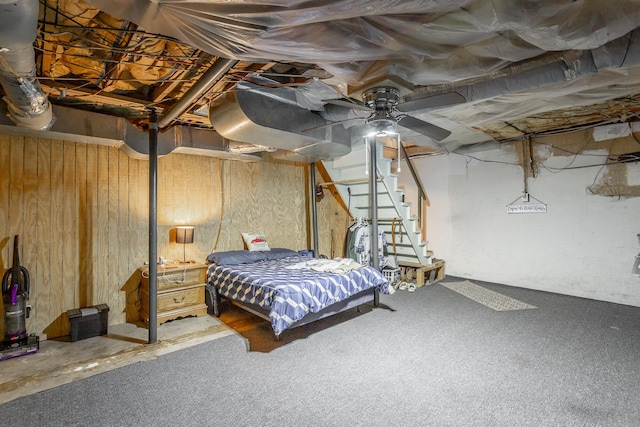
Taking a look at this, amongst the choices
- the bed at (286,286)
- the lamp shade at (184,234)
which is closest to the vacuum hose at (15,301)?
the lamp shade at (184,234)

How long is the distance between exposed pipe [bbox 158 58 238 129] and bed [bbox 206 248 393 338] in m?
1.76

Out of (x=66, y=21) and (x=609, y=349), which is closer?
(x=66, y=21)

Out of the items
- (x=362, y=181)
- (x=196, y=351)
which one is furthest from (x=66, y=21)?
(x=362, y=181)

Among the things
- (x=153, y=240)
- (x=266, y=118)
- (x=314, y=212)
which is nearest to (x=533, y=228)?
(x=314, y=212)

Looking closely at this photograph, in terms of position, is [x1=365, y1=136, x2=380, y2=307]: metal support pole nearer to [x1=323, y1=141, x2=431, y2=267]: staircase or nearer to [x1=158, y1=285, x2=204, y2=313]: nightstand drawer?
[x1=323, y1=141, x2=431, y2=267]: staircase

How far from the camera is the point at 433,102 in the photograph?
2.03 m

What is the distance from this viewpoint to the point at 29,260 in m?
3.19

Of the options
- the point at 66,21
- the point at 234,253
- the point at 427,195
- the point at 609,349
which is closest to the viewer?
the point at 66,21

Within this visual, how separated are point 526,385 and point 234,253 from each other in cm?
333

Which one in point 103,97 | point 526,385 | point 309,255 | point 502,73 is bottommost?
point 526,385

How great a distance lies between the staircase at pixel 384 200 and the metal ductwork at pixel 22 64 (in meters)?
3.61

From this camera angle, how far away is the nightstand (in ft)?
11.7

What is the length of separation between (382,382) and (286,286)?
45.4 inches

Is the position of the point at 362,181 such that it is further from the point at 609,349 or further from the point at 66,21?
the point at 66,21
